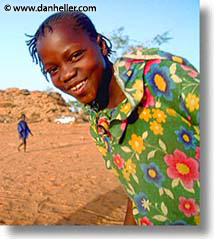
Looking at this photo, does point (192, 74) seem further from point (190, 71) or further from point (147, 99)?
point (147, 99)

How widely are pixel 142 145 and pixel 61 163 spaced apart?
1.45 metres

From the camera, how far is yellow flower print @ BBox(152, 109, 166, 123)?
151 centimetres

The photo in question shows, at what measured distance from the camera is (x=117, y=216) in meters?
2.53

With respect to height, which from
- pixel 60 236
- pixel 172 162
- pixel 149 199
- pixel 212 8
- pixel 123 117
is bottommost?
pixel 60 236

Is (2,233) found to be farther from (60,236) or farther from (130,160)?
(130,160)

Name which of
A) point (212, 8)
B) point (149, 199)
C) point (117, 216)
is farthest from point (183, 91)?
point (117, 216)

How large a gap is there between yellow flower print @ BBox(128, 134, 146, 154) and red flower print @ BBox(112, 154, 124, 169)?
0.07m

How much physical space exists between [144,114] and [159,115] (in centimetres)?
6

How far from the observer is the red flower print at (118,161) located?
1640 millimetres

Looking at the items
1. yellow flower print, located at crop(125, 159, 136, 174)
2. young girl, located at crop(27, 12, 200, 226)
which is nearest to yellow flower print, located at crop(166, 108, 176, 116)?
young girl, located at crop(27, 12, 200, 226)

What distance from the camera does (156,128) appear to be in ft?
5.17

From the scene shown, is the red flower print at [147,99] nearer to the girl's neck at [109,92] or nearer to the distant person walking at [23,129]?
the girl's neck at [109,92]

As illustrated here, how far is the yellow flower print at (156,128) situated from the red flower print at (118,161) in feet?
0.54

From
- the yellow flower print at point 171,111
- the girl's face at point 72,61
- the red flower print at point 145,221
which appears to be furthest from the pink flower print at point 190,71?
the red flower print at point 145,221
